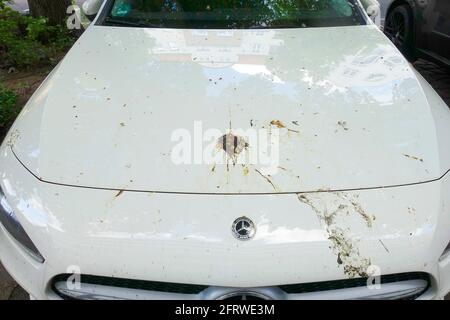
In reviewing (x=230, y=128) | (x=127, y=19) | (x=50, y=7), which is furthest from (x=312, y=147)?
(x=50, y=7)

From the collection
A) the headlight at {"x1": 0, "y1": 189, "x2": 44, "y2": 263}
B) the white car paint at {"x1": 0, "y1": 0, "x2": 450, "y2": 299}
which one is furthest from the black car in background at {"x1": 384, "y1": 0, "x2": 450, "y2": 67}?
the headlight at {"x1": 0, "y1": 189, "x2": 44, "y2": 263}

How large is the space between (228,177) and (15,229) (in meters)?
0.78

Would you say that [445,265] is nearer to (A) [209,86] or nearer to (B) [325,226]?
(B) [325,226]

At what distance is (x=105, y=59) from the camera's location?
2.34m

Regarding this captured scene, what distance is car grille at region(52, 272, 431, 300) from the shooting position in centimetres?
149

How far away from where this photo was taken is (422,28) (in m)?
4.75

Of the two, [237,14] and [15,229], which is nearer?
[15,229]

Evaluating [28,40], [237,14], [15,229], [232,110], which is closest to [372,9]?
[237,14]

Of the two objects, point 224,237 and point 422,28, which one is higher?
point 224,237

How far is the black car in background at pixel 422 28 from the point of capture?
4.39m

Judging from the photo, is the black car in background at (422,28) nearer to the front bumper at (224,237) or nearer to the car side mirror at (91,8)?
the car side mirror at (91,8)

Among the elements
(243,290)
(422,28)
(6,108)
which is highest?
(243,290)

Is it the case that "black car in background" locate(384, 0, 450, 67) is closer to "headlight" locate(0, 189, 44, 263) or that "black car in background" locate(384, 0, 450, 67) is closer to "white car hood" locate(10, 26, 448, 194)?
"white car hood" locate(10, 26, 448, 194)

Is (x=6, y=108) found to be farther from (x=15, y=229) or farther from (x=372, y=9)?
(x=372, y=9)
